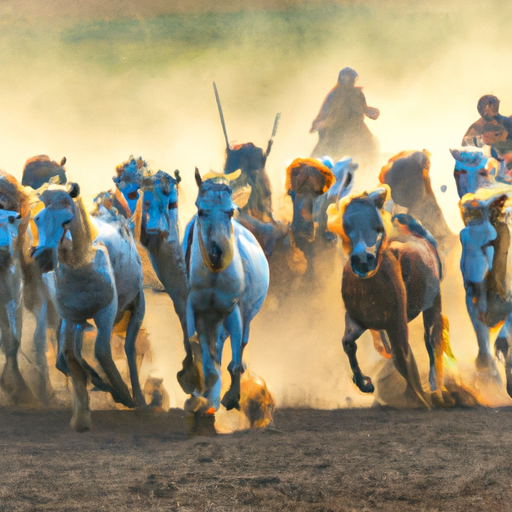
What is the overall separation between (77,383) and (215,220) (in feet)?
4.55

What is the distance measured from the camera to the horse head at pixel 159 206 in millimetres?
6410

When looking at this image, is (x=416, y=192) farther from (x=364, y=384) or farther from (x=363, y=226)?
(x=364, y=384)

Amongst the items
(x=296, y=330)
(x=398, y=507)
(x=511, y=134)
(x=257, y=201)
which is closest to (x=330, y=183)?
(x=257, y=201)

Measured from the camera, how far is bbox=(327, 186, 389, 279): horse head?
21.9 feet

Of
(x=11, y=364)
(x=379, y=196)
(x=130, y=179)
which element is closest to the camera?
(x=130, y=179)

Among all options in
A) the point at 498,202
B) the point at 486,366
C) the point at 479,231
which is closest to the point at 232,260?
the point at 479,231

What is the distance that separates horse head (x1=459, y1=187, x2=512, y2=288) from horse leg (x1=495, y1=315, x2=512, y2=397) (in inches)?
13.7

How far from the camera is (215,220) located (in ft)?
20.2

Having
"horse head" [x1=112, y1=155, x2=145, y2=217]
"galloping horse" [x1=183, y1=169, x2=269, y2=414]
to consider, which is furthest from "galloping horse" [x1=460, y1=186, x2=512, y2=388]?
"horse head" [x1=112, y1=155, x2=145, y2=217]

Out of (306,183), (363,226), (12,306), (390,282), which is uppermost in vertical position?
(306,183)

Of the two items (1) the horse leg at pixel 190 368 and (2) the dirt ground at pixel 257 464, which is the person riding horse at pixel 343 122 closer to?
(1) the horse leg at pixel 190 368

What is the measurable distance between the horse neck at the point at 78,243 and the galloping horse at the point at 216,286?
25.8 inches

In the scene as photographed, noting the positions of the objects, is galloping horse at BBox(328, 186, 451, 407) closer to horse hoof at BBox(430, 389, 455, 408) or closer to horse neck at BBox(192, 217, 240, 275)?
horse hoof at BBox(430, 389, 455, 408)

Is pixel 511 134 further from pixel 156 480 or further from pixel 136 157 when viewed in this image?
pixel 156 480
